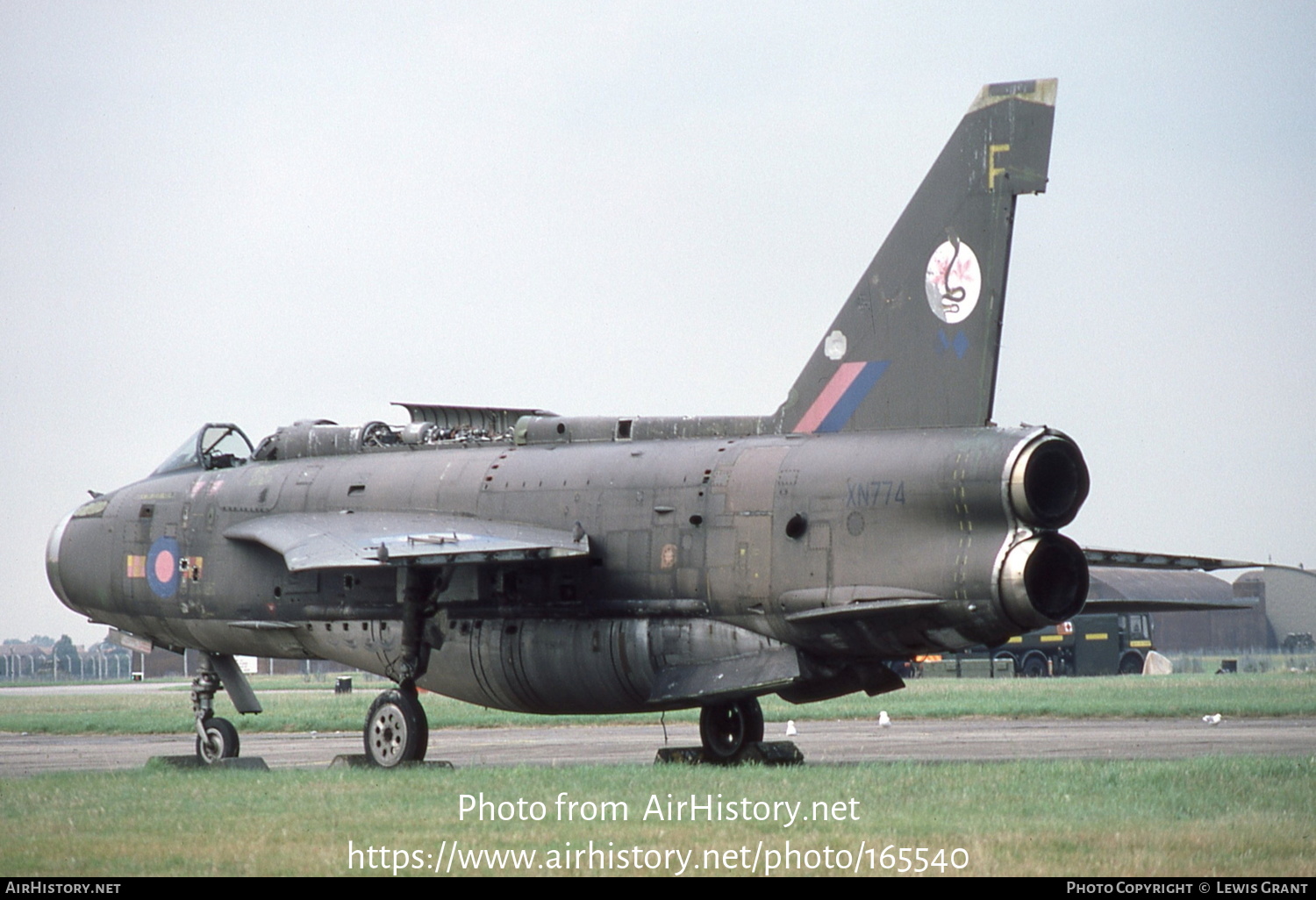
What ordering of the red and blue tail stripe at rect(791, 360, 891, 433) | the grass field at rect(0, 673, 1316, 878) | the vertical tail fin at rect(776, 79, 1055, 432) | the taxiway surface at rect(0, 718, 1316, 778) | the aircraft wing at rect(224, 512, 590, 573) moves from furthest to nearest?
the taxiway surface at rect(0, 718, 1316, 778)
the aircraft wing at rect(224, 512, 590, 573)
the red and blue tail stripe at rect(791, 360, 891, 433)
the vertical tail fin at rect(776, 79, 1055, 432)
the grass field at rect(0, 673, 1316, 878)

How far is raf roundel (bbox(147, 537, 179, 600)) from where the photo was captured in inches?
795

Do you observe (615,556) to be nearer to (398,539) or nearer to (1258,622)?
(398,539)

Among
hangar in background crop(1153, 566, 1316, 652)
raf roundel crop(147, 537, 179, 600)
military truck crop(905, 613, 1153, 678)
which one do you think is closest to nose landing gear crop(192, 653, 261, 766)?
raf roundel crop(147, 537, 179, 600)

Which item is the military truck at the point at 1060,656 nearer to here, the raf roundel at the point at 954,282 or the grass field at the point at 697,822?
the grass field at the point at 697,822

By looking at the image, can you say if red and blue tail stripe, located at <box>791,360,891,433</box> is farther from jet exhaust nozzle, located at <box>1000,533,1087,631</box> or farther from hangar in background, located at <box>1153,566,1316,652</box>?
hangar in background, located at <box>1153,566,1316,652</box>

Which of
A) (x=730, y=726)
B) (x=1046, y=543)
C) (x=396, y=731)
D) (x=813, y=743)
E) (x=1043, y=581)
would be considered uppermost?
(x=1046, y=543)

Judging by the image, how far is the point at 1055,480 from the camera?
14.5 metres

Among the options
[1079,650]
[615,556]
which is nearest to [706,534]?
[615,556]

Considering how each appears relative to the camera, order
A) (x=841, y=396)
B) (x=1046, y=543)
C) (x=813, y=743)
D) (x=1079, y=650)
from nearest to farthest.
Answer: (x=1046, y=543) < (x=841, y=396) < (x=813, y=743) < (x=1079, y=650)

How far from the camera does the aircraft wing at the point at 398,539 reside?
16.0 metres

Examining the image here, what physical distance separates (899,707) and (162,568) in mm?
15348

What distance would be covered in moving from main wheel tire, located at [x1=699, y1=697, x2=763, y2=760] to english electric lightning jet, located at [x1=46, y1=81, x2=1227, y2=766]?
1.1 inches

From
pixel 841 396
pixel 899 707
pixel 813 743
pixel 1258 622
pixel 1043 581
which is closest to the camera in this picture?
pixel 1043 581

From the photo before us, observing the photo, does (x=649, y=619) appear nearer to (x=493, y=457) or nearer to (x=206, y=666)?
(x=493, y=457)
